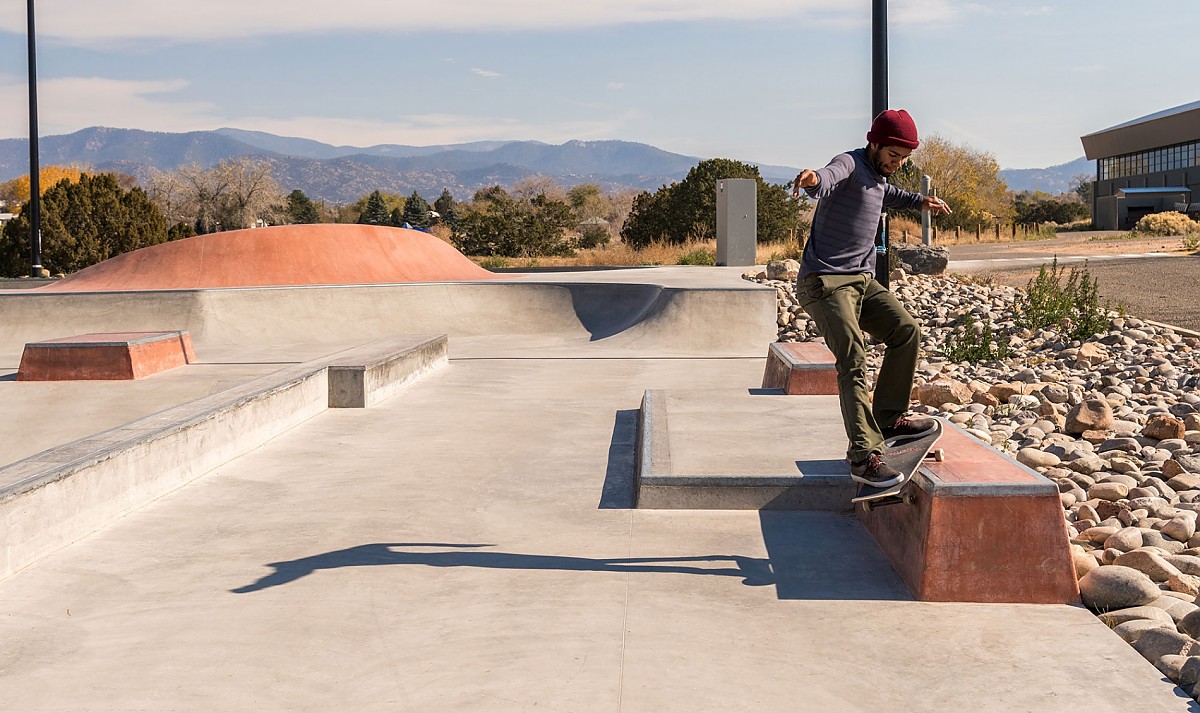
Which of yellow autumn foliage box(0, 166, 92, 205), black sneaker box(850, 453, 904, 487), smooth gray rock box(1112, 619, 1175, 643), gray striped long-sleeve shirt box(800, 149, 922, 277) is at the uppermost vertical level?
yellow autumn foliage box(0, 166, 92, 205)

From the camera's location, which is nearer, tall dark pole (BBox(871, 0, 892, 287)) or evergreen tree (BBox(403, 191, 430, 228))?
tall dark pole (BBox(871, 0, 892, 287))

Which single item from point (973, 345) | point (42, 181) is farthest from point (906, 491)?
point (42, 181)

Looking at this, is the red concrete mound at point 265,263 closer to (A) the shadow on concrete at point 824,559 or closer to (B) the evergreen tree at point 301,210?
(A) the shadow on concrete at point 824,559

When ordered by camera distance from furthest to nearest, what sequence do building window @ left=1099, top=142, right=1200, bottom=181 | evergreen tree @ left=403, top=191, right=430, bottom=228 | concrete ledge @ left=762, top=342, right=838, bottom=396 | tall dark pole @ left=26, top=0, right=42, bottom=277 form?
evergreen tree @ left=403, top=191, right=430, bottom=228 < building window @ left=1099, top=142, right=1200, bottom=181 < tall dark pole @ left=26, top=0, right=42, bottom=277 < concrete ledge @ left=762, top=342, right=838, bottom=396

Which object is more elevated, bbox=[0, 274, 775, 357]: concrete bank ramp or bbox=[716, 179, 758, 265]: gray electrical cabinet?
bbox=[716, 179, 758, 265]: gray electrical cabinet

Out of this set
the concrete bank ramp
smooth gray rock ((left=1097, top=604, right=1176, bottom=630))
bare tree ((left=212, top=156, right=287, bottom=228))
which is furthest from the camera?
bare tree ((left=212, top=156, right=287, bottom=228))

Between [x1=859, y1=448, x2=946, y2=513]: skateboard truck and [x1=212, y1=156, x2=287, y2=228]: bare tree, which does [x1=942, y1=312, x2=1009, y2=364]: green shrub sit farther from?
[x1=212, y1=156, x2=287, y2=228]: bare tree

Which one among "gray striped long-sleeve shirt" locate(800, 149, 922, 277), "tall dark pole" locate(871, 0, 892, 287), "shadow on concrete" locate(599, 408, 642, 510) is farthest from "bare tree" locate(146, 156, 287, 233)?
"gray striped long-sleeve shirt" locate(800, 149, 922, 277)

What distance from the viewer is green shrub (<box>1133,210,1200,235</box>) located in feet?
126

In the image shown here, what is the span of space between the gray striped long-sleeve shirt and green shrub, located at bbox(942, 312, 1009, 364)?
24.5 feet

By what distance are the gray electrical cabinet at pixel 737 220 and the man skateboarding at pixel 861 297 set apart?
58.1ft

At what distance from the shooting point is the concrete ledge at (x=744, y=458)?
5.10m

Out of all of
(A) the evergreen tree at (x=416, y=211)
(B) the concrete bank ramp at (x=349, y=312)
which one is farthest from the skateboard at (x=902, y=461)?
(A) the evergreen tree at (x=416, y=211)

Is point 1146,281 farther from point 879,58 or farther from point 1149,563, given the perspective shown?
point 1149,563
